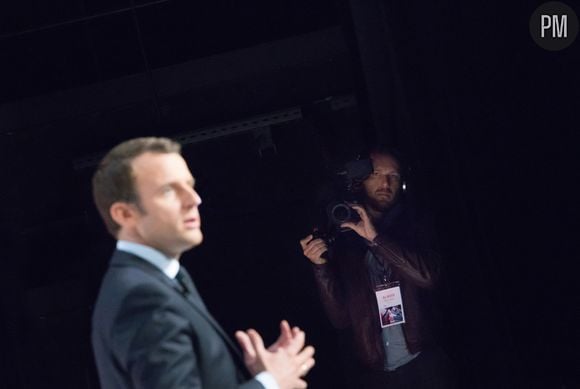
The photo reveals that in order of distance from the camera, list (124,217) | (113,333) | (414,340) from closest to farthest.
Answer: (113,333)
(124,217)
(414,340)

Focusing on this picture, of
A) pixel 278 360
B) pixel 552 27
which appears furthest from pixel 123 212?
pixel 552 27

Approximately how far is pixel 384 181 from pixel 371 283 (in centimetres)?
40

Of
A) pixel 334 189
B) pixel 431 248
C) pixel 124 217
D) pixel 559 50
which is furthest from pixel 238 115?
pixel 124 217

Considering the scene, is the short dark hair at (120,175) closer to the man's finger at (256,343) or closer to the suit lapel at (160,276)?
the suit lapel at (160,276)

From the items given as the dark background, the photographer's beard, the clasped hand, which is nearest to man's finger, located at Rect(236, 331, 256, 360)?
the clasped hand

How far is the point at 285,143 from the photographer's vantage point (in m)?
3.81

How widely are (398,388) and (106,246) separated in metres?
1.51

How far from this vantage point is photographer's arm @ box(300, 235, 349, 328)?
10.2 ft

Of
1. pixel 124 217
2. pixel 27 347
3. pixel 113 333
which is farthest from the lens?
pixel 27 347

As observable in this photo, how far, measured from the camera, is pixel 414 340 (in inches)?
118

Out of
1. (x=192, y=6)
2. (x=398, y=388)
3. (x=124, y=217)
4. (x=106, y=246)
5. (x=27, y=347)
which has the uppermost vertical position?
(x=192, y=6)

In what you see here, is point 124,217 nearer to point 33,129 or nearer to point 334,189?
point 334,189

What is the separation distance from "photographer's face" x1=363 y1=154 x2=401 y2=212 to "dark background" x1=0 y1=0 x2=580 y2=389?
0.34 meters

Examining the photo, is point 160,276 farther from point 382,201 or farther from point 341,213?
point 382,201
